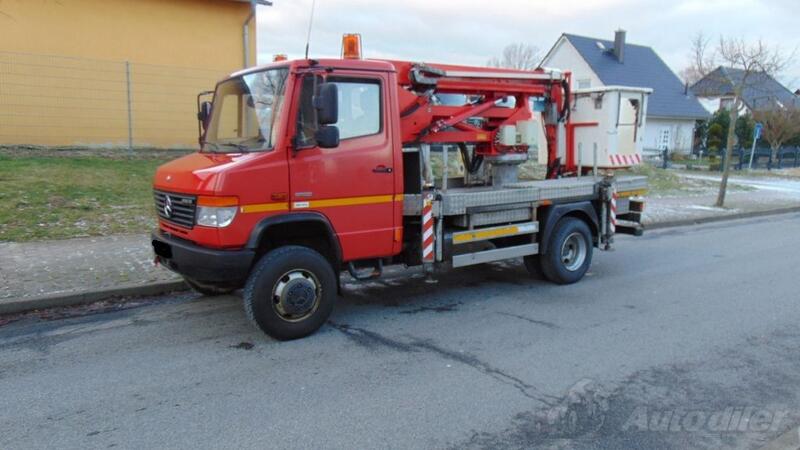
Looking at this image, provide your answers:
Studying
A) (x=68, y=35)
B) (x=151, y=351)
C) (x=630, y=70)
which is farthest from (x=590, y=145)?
(x=630, y=70)

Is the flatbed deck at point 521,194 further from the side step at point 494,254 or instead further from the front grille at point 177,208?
the front grille at point 177,208

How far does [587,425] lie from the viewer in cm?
384

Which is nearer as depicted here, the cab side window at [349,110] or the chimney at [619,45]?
the cab side window at [349,110]

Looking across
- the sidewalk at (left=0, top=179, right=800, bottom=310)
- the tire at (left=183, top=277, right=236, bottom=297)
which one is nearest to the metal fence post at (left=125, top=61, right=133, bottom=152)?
the sidewalk at (left=0, top=179, right=800, bottom=310)

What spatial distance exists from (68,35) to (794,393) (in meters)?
16.3

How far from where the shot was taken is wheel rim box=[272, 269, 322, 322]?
530cm

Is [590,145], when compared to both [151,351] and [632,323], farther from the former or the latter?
[151,351]

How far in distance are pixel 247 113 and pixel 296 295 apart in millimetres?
1835

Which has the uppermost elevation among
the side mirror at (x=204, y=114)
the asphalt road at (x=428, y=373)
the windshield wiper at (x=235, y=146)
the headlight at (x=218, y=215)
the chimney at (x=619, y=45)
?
the chimney at (x=619, y=45)

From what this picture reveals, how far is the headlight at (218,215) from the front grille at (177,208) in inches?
6.1

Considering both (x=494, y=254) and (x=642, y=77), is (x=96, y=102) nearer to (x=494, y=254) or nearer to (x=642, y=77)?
(x=494, y=254)

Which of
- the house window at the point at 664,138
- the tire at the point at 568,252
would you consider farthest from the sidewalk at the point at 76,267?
the house window at the point at 664,138

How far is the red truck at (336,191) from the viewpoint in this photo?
16.9 ft

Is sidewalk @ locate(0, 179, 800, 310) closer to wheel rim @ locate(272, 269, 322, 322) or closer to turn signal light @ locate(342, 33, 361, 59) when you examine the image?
wheel rim @ locate(272, 269, 322, 322)
